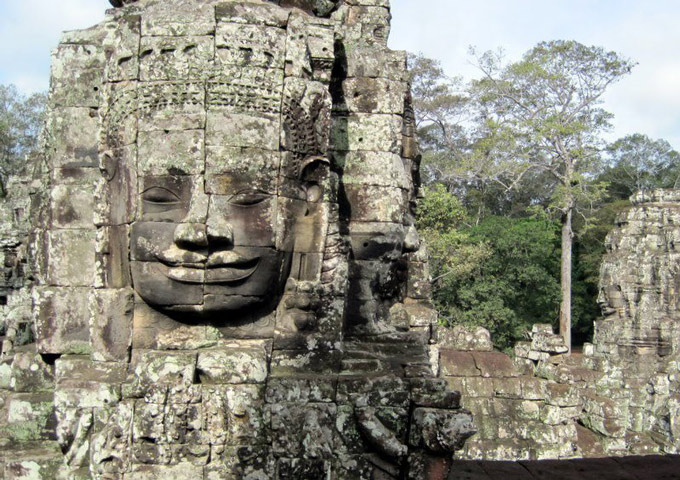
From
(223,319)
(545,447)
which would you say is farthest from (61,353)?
(545,447)

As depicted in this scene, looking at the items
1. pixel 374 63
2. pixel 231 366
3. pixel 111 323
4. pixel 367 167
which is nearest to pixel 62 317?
pixel 111 323

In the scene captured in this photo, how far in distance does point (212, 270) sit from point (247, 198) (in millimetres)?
474

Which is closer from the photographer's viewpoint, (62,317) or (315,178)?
(315,178)

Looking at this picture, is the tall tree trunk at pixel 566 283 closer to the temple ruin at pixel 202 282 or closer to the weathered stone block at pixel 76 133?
the temple ruin at pixel 202 282

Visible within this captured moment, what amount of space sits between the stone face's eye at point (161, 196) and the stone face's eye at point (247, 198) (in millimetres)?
335

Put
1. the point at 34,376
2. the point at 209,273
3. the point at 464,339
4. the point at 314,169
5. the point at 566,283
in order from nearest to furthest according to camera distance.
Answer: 1. the point at 209,273
2. the point at 314,169
3. the point at 34,376
4. the point at 464,339
5. the point at 566,283

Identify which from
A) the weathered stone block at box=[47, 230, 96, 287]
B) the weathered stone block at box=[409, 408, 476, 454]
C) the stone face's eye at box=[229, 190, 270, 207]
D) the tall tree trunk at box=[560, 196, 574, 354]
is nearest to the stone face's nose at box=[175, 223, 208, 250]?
the stone face's eye at box=[229, 190, 270, 207]

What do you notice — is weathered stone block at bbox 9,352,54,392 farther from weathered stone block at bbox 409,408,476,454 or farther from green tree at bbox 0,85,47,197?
green tree at bbox 0,85,47,197

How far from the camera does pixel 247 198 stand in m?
4.25

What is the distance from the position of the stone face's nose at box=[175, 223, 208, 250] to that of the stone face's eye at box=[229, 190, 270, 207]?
0.25 metres

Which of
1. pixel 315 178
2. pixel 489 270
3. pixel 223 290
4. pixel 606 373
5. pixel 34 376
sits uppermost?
pixel 315 178

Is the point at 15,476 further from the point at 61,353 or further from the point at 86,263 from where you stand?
the point at 86,263

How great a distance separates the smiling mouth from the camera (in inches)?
163

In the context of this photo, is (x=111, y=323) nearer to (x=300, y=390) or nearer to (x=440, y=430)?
(x=300, y=390)
